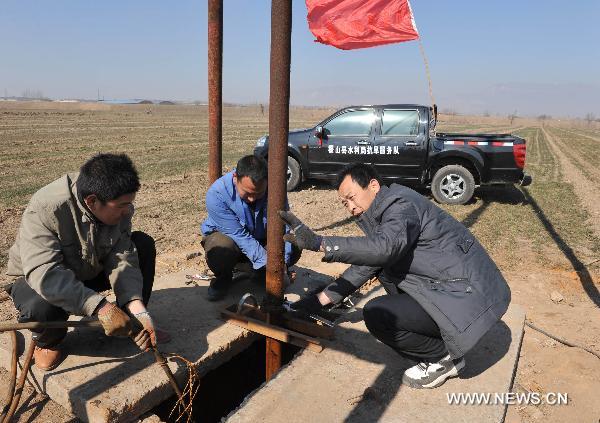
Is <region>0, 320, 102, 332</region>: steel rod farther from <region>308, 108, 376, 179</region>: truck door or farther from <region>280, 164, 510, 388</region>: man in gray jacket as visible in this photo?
<region>308, 108, 376, 179</region>: truck door

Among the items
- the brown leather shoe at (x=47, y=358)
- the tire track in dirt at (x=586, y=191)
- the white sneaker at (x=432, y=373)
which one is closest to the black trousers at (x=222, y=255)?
the brown leather shoe at (x=47, y=358)

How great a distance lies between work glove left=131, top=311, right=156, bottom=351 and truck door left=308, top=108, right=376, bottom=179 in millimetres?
6341

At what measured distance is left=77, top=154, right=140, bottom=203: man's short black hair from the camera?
2.25 m

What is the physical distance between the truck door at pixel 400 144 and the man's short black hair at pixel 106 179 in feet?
20.8

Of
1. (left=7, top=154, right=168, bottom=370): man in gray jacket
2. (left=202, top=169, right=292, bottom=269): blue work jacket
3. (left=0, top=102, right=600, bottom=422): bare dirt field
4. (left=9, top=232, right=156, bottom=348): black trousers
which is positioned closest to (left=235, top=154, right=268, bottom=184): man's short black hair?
(left=202, top=169, right=292, bottom=269): blue work jacket

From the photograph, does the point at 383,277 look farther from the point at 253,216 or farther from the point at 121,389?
the point at 121,389

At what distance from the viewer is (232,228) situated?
3420mm

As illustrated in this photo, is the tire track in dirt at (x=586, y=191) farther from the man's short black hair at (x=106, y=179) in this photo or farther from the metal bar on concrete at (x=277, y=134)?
the man's short black hair at (x=106, y=179)

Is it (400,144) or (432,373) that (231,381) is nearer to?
(432,373)

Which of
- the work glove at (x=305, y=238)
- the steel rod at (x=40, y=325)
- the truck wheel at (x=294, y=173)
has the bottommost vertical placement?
the steel rod at (x=40, y=325)

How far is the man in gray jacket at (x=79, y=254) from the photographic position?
227cm

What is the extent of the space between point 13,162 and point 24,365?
32.5ft

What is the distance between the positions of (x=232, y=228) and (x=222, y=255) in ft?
0.71

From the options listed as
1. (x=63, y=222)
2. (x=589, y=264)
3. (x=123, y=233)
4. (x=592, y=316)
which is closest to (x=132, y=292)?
(x=123, y=233)
